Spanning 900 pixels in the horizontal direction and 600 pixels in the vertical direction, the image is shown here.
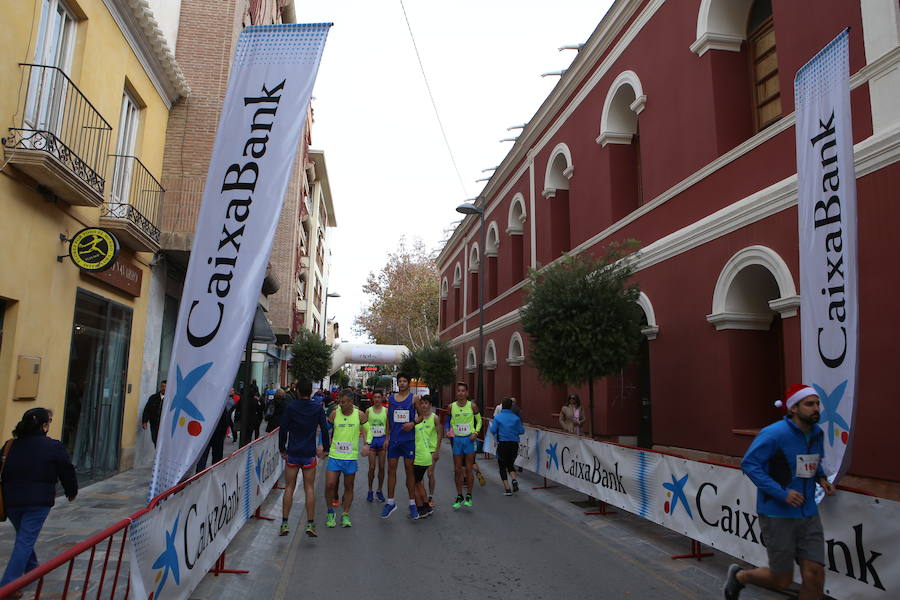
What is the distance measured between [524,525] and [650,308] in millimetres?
6140

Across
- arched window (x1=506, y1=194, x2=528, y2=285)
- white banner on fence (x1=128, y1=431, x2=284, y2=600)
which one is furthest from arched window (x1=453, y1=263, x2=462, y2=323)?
white banner on fence (x1=128, y1=431, x2=284, y2=600)

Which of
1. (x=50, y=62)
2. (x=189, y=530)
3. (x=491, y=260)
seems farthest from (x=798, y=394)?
(x=491, y=260)

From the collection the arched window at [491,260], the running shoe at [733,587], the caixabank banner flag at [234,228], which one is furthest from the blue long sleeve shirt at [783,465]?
the arched window at [491,260]

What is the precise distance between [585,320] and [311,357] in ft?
81.6

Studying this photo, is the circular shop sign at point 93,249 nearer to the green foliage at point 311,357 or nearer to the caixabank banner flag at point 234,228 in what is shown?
the caixabank banner flag at point 234,228

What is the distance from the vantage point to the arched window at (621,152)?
14.7 meters

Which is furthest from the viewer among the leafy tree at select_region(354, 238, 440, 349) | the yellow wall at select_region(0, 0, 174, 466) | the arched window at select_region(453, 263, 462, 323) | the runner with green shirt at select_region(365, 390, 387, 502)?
the leafy tree at select_region(354, 238, 440, 349)

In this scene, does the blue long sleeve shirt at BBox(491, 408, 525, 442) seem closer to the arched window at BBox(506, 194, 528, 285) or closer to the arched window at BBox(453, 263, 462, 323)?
the arched window at BBox(506, 194, 528, 285)

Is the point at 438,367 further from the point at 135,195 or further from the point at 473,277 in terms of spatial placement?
the point at 135,195

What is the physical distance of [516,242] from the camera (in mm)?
23391

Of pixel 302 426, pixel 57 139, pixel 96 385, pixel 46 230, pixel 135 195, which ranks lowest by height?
pixel 302 426

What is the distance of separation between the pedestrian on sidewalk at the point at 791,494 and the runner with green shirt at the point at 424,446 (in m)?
4.94

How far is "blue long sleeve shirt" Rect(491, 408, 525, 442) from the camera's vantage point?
10.7 metres

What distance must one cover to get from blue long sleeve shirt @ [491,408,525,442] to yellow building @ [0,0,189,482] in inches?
280
